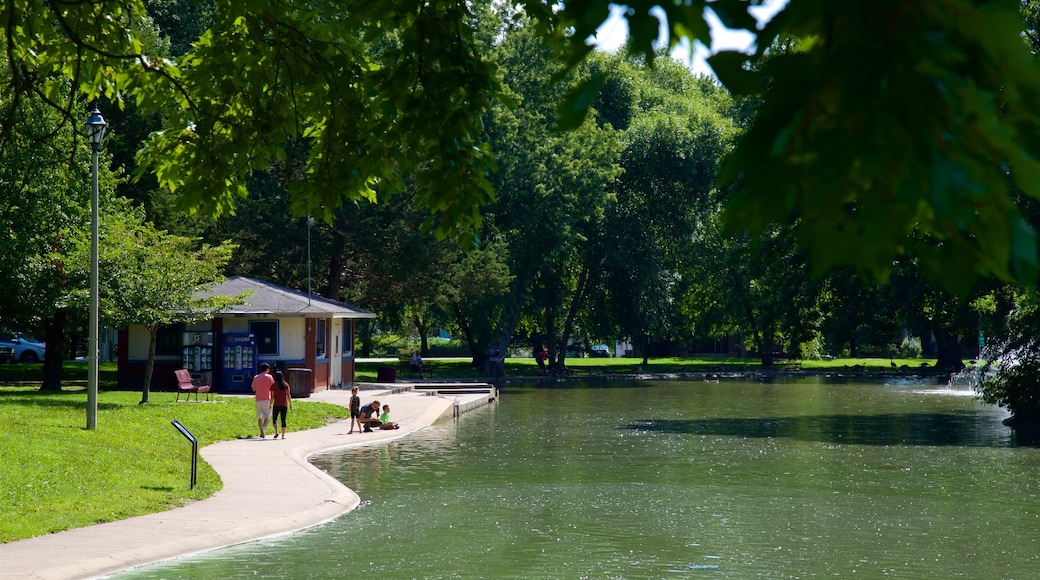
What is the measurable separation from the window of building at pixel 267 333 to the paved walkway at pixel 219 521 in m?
16.2

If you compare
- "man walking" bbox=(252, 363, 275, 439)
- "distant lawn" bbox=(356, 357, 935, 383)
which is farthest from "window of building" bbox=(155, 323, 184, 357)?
"distant lawn" bbox=(356, 357, 935, 383)

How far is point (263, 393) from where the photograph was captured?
27.1 m

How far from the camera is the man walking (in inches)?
1064

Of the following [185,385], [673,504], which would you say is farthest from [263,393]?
[673,504]

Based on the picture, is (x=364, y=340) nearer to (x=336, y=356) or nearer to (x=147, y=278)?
(x=336, y=356)

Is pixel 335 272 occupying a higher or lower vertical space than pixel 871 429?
higher

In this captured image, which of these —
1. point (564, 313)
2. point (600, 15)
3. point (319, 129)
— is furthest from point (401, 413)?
point (564, 313)

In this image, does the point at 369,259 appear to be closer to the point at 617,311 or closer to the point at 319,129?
the point at 617,311

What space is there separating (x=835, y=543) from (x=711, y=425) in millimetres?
19695

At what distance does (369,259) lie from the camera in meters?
53.3

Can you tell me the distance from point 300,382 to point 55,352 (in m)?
8.25

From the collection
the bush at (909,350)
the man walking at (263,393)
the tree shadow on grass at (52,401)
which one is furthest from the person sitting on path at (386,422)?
the bush at (909,350)

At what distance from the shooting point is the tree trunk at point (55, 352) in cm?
3912

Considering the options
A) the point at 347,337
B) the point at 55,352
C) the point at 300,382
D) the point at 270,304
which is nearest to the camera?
the point at 55,352
